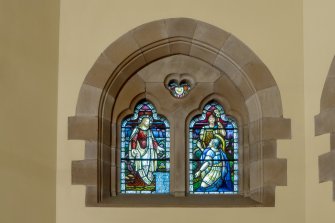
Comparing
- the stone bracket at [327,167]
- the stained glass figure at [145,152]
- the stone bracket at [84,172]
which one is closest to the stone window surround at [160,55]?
the stone bracket at [84,172]

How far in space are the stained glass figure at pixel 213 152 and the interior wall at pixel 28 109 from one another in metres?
1.31

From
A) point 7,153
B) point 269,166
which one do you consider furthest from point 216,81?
point 7,153

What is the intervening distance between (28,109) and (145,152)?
1.44 metres

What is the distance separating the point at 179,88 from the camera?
7734 millimetres

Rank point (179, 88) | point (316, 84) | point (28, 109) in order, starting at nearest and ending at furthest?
point (28, 109) → point (316, 84) → point (179, 88)

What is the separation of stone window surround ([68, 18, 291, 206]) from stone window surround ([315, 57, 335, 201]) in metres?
0.46

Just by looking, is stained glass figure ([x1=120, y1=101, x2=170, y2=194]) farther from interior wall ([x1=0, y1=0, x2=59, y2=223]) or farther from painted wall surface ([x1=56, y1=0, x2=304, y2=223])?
interior wall ([x1=0, y1=0, x2=59, y2=223])

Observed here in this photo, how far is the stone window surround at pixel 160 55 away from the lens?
23.7 feet

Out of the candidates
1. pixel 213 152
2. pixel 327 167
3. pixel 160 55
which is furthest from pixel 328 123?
pixel 160 55

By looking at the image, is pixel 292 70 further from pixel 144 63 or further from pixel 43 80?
pixel 43 80

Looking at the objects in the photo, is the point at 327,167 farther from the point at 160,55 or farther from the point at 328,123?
the point at 160,55

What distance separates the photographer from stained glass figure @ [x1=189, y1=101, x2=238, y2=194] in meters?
7.61

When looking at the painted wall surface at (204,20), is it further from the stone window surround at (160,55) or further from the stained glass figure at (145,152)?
the stained glass figure at (145,152)

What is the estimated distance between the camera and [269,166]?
719 cm
